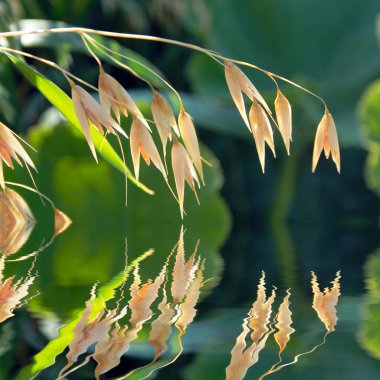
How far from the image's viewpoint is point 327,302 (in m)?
0.89

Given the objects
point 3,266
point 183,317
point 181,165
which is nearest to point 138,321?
point 183,317

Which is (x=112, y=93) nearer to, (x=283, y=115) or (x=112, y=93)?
(x=112, y=93)

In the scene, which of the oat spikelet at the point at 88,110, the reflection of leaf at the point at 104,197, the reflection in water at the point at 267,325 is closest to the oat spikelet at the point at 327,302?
the reflection in water at the point at 267,325

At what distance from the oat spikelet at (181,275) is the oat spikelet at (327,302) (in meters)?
0.13

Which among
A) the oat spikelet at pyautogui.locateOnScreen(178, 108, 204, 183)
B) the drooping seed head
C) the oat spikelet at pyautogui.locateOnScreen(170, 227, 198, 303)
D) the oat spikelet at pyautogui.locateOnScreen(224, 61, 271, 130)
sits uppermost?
the oat spikelet at pyautogui.locateOnScreen(224, 61, 271, 130)

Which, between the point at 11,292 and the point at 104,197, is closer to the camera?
the point at 11,292

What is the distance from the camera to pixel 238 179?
419 cm

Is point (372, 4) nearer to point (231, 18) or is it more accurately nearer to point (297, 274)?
point (231, 18)

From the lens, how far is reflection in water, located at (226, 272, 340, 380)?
58 centimetres

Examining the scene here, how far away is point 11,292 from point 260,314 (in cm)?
29

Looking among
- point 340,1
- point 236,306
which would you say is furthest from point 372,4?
point 236,306

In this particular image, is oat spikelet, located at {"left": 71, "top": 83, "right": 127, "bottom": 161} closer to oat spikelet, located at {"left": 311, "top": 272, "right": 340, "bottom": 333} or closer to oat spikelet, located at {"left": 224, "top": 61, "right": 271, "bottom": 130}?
oat spikelet, located at {"left": 224, "top": 61, "right": 271, "bottom": 130}

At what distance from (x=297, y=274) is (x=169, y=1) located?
2527mm

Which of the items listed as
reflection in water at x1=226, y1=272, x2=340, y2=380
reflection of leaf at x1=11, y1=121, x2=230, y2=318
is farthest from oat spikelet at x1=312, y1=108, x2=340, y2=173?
reflection of leaf at x1=11, y1=121, x2=230, y2=318
